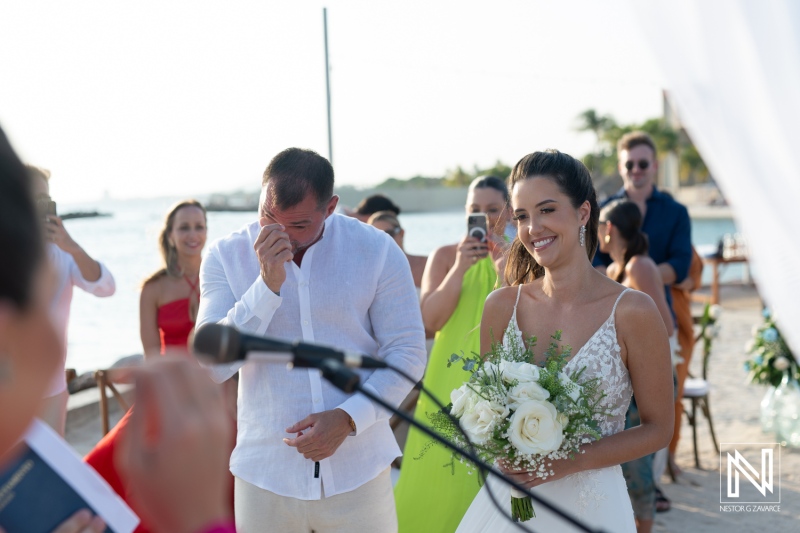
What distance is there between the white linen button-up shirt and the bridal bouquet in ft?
1.16

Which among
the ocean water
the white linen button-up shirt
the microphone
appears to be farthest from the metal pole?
the microphone

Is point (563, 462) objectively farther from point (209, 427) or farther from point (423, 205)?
point (423, 205)

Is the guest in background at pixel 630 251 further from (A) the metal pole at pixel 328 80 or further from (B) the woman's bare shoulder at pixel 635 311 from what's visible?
(A) the metal pole at pixel 328 80

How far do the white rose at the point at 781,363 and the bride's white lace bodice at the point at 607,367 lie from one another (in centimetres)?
513

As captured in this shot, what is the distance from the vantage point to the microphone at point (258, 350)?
1280 millimetres

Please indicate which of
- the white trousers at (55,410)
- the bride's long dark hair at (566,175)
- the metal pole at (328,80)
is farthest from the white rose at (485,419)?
the metal pole at (328,80)

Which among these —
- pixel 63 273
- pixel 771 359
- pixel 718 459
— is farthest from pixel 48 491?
pixel 771 359

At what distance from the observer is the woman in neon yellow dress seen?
466cm

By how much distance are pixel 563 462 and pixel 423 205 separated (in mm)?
16455

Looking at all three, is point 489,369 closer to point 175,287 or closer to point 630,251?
point 630,251

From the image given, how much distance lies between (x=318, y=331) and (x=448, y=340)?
190 cm

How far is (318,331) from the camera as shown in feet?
10.8

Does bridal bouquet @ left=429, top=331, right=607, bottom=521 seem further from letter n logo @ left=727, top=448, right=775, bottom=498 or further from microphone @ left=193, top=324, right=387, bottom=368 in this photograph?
letter n logo @ left=727, top=448, right=775, bottom=498

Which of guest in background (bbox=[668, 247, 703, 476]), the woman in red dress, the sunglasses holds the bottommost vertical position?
guest in background (bbox=[668, 247, 703, 476])
